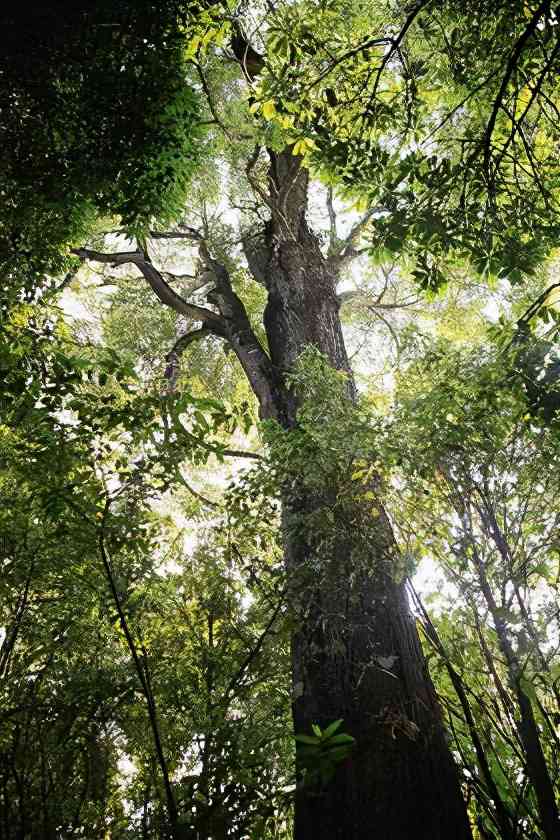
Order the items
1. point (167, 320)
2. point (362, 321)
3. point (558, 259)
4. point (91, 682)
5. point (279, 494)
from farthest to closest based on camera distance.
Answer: point (362, 321)
point (167, 320)
point (558, 259)
point (279, 494)
point (91, 682)

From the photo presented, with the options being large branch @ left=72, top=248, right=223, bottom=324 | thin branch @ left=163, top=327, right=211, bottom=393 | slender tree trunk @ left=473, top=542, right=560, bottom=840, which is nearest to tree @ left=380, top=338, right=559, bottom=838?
slender tree trunk @ left=473, top=542, right=560, bottom=840

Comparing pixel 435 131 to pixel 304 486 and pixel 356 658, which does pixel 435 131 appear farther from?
pixel 356 658

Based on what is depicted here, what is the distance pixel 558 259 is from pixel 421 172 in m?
4.76

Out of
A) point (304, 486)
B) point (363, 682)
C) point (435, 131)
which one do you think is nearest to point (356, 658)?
point (363, 682)

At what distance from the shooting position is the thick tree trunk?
2.82 meters

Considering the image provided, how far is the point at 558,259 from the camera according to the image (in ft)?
22.6

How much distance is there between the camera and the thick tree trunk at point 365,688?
2820 millimetres

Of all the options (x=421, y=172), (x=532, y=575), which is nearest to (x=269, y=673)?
(x=532, y=575)

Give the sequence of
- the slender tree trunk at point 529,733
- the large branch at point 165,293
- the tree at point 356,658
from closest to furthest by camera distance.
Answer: the slender tree trunk at point 529,733 < the tree at point 356,658 < the large branch at point 165,293

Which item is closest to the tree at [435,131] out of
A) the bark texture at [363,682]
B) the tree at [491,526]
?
the tree at [491,526]

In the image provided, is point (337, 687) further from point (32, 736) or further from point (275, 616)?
point (32, 736)

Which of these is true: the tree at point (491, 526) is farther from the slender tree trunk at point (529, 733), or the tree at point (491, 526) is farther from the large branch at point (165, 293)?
the large branch at point (165, 293)

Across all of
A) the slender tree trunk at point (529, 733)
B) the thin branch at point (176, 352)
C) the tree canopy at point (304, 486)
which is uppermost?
the thin branch at point (176, 352)

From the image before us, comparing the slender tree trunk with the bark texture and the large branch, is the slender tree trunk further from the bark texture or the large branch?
the large branch
